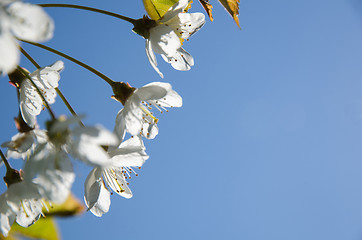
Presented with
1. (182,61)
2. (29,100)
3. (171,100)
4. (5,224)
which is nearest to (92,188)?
(5,224)

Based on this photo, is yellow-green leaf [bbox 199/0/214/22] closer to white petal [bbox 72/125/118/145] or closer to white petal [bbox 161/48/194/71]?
white petal [bbox 161/48/194/71]

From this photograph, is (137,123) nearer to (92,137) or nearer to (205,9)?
(92,137)

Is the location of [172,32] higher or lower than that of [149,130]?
higher

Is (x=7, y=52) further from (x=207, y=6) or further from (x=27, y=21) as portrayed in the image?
(x=207, y=6)

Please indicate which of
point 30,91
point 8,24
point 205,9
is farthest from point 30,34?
point 205,9

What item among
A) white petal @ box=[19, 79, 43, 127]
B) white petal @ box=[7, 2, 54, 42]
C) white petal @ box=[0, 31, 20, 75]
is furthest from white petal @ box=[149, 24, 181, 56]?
white petal @ box=[0, 31, 20, 75]

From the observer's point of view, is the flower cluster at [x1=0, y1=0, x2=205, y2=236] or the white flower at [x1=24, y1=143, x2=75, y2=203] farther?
the white flower at [x1=24, y1=143, x2=75, y2=203]

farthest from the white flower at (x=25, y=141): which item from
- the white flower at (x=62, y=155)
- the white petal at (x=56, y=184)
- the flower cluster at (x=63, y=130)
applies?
the white petal at (x=56, y=184)
